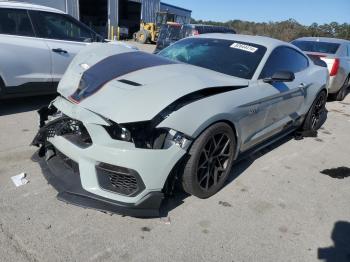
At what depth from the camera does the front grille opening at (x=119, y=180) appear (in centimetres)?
264

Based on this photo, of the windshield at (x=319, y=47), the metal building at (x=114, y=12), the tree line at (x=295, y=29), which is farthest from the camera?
the tree line at (x=295, y=29)

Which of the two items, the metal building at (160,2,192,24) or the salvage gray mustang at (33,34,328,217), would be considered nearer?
the salvage gray mustang at (33,34,328,217)

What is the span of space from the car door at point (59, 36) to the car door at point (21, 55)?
0.11m

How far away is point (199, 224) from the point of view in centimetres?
297

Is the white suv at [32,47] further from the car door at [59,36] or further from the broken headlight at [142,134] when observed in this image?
the broken headlight at [142,134]

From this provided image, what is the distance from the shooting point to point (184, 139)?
2844 mm

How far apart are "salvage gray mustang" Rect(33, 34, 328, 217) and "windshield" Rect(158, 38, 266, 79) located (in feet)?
0.04

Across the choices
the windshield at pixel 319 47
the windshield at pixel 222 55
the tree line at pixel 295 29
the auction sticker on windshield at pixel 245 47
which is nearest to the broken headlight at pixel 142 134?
the windshield at pixel 222 55

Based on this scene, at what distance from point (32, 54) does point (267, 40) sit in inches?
136

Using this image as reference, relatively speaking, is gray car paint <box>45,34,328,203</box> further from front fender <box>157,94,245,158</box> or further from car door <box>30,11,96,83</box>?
car door <box>30,11,96,83</box>

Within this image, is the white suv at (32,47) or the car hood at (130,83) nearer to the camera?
the car hood at (130,83)

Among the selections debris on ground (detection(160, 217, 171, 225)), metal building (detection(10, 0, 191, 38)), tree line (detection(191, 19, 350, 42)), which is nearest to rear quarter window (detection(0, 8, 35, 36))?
debris on ground (detection(160, 217, 171, 225))

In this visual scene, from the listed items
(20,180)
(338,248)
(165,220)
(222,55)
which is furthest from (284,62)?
(20,180)

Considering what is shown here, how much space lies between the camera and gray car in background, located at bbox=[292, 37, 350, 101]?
7.87 m
